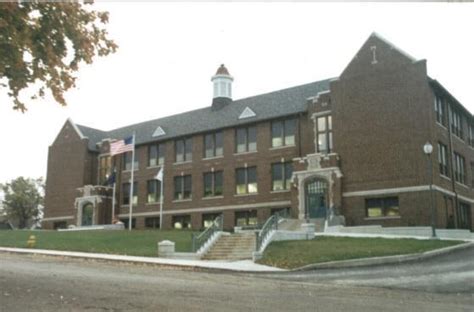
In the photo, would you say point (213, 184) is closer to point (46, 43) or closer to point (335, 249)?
point (335, 249)

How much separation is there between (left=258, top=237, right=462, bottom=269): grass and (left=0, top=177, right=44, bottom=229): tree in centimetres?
3968

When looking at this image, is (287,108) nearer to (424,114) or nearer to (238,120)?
(238,120)

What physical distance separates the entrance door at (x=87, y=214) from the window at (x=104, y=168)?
2.24 m

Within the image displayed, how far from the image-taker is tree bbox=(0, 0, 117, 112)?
7.90 metres

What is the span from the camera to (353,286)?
12039 millimetres

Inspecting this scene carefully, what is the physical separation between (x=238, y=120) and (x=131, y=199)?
30.0 ft

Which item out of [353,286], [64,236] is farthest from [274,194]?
[353,286]

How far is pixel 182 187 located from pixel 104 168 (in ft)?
27.4

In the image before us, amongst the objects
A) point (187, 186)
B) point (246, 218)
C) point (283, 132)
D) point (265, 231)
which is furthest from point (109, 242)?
point (283, 132)

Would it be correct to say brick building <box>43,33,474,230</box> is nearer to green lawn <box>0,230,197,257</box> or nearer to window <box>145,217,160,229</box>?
window <box>145,217,160,229</box>

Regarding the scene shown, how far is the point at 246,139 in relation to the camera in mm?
33406

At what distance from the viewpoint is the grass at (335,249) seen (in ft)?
56.4

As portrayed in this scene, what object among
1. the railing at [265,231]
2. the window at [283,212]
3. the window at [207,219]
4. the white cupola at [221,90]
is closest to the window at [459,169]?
the window at [283,212]

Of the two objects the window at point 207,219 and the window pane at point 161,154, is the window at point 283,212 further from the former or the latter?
the window pane at point 161,154
